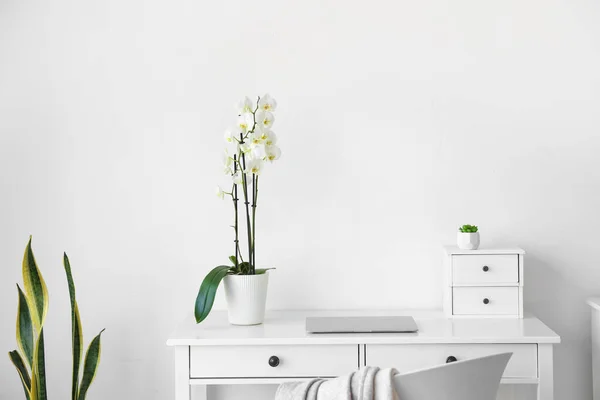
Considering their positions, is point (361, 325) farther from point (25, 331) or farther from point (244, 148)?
point (25, 331)

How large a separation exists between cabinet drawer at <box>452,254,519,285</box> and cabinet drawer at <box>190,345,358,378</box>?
506 millimetres

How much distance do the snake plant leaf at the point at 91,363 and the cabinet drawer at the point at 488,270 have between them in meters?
1.29

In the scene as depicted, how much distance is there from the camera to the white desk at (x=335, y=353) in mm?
2068

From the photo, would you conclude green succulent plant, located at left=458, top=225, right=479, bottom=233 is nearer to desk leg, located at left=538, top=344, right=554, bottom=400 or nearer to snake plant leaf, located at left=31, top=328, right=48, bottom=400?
desk leg, located at left=538, top=344, right=554, bottom=400

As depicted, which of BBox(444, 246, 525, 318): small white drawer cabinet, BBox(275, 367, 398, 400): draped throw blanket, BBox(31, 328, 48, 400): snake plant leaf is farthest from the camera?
BBox(444, 246, 525, 318): small white drawer cabinet

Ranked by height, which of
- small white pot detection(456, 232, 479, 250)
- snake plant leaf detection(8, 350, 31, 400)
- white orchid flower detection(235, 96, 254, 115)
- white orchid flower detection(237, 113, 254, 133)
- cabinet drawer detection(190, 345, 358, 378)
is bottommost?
snake plant leaf detection(8, 350, 31, 400)

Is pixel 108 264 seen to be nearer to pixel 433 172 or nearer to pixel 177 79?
pixel 177 79

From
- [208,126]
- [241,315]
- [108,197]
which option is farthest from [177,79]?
[241,315]

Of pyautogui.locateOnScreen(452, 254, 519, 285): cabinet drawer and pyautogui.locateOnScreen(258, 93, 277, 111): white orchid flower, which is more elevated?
pyautogui.locateOnScreen(258, 93, 277, 111): white orchid flower

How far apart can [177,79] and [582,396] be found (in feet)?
6.50

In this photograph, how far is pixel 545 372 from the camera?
2.07m

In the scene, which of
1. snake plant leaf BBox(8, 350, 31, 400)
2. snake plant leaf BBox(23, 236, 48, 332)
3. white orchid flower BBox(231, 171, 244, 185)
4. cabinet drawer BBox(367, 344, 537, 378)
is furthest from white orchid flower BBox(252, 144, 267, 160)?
snake plant leaf BBox(8, 350, 31, 400)

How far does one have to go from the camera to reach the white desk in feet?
6.79

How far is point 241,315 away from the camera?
7.39 ft
